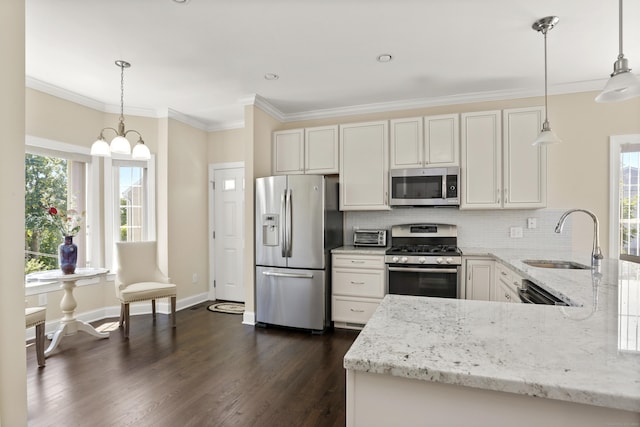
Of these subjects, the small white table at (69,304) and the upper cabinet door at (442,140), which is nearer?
the small white table at (69,304)

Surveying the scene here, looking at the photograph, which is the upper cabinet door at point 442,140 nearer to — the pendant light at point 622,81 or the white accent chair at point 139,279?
the pendant light at point 622,81

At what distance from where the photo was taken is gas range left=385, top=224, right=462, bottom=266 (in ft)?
11.1

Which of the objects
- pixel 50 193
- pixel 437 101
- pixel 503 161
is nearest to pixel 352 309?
pixel 503 161

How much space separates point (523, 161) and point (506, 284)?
1362 millimetres

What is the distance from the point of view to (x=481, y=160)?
11.6 ft

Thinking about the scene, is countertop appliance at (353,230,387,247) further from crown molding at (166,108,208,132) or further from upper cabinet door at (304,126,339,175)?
crown molding at (166,108,208,132)

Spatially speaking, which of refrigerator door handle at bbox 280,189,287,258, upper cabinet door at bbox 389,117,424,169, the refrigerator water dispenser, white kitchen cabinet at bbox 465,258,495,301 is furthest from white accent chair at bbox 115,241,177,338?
white kitchen cabinet at bbox 465,258,495,301

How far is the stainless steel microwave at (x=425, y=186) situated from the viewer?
11.8ft

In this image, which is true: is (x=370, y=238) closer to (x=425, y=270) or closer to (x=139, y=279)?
(x=425, y=270)

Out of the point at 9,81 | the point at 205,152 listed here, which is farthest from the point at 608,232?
the point at 205,152

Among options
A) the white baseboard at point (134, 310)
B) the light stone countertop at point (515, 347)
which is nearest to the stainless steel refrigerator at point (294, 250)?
the white baseboard at point (134, 310)

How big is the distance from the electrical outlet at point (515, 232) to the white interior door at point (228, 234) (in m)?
3.51

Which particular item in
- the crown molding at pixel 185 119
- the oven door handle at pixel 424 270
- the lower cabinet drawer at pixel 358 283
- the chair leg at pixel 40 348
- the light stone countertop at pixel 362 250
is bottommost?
the chair leg at pixel 40 348

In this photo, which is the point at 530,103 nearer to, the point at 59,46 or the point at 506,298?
the point at 506,298
